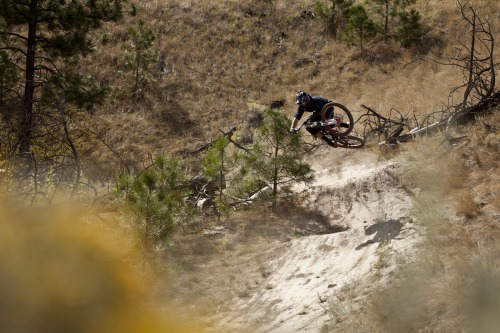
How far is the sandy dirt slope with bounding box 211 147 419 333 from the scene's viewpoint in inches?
312

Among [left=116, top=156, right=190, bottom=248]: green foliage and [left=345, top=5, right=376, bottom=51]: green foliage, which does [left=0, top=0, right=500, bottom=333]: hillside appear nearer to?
[left=116, top=156, right=190, bottom=248]: green foliage

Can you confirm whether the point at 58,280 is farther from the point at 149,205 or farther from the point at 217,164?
the point at 217,164

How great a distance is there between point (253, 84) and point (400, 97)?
8.99 metres

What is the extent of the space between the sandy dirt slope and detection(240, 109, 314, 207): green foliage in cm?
70

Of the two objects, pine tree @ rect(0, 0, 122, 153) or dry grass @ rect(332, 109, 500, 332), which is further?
pine tree @ rect(0, 0, 122, 153)

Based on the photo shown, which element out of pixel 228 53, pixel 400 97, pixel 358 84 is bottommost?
pixel 400 97

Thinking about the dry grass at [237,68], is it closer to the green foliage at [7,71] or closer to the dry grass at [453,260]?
the green foliage at [7,71]

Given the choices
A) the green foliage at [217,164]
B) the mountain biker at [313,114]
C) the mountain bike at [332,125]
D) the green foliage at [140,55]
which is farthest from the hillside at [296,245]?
the green foliage at [140,55]

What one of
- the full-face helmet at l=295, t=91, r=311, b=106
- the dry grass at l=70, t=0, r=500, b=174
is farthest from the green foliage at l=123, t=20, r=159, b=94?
the full-face helmet at l=295, t=91, r=311, b=106

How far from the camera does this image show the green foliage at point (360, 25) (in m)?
25.2

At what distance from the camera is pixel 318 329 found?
7.14 meters

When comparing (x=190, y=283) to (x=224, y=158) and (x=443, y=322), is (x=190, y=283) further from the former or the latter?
(x=443, y=322)

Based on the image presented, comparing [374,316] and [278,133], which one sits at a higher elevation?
[278,133]

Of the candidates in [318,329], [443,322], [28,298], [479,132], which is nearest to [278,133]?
[479,132]
